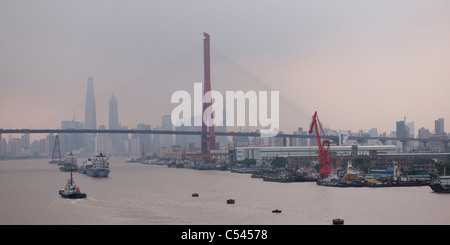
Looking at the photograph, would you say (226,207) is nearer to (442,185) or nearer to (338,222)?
(338,222)

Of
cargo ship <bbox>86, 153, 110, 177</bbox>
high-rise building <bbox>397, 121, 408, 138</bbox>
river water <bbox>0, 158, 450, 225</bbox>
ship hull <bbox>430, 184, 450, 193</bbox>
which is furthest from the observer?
high-rise building <bbox>397, 121, 408, 138</bbox>

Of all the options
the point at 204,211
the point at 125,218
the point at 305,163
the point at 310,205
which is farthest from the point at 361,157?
the point at 125,218

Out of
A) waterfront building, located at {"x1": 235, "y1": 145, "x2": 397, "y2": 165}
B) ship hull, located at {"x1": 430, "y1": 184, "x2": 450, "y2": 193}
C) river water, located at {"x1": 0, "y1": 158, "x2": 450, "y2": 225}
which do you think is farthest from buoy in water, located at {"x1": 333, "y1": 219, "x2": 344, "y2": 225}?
waterfront building, located at {"x1": 235, "y1": 145, "x2": 397, "y2": 165}

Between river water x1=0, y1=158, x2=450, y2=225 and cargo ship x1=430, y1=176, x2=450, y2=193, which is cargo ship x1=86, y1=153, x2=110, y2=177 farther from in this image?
cargo ship x1=430, y1=176, x2=450, y2=193

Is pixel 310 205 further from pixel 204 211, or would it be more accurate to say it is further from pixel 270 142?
→ pixel 270 142

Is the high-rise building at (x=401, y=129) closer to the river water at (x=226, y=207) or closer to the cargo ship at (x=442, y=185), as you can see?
the river water at (x=226, y=207)

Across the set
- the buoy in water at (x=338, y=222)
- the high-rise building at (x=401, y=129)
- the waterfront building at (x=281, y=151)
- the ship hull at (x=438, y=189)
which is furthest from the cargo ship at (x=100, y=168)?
the high-rise building at (x=401, y=129)

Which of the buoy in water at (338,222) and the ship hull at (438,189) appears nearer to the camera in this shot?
the buoy in water at (338,222)

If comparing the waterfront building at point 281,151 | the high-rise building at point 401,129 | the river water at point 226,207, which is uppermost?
the high-rise building at point 401,129

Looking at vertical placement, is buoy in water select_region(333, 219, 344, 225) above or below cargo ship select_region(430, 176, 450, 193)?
below

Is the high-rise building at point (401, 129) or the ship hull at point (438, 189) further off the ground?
the high-rise building at point (401, 129)

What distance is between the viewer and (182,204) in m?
15.5

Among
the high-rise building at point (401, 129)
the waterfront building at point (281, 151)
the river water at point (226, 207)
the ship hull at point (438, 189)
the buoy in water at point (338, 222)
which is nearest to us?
the buoy in water at point (338, 222)

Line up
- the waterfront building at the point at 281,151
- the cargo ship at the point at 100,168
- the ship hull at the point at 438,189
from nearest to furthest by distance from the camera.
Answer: the ship hull at the point at 438,189, the cargo ship at the point at 100,168, the waterfront building at the point at 281,151
